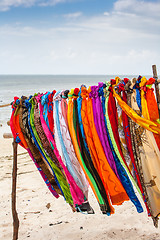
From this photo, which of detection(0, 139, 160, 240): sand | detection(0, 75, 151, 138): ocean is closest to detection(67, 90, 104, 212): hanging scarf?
detection(0, 139, 160, 240): sand

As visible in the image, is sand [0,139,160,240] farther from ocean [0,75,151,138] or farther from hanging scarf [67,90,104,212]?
ocean [0,75,151,138]

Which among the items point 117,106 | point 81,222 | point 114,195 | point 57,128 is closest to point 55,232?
point 81,222

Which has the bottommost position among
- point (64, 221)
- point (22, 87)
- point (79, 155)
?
→ point (64, 221)

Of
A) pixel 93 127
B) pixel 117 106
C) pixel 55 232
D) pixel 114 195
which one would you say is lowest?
pixel 55 232

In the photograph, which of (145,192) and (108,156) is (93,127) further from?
(145,192)

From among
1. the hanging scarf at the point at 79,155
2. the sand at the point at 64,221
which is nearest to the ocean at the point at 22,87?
the sand at the point at 64,221

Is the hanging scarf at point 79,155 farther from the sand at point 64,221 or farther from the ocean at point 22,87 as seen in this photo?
the ocean at point 22,87

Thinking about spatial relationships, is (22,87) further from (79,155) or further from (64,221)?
(79,155)

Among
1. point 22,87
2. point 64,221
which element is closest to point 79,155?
point 64,221

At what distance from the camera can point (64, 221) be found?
11.2ft

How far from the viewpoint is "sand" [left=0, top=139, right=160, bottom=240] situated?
304 cm

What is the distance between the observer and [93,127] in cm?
233

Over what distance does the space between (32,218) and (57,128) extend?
5.54 ft

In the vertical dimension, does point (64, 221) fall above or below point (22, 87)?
below
